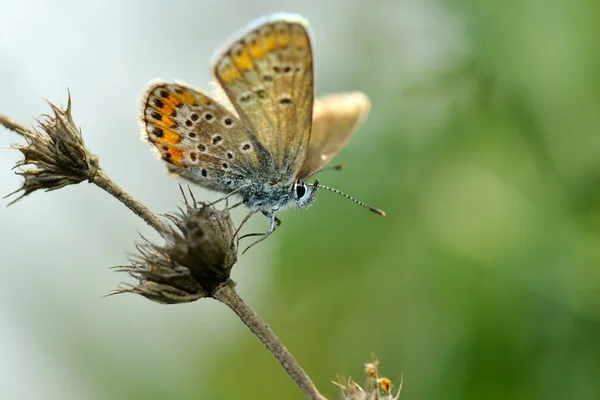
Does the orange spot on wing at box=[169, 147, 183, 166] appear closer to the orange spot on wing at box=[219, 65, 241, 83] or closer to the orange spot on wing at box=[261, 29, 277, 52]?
the orange spot on wing at box=[219, 65, 241, 83]

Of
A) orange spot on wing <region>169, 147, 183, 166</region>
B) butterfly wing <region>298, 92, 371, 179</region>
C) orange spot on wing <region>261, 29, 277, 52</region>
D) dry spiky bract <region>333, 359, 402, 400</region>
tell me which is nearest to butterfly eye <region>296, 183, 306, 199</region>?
butterfly wing <region>298, 92, 371, 179</region>

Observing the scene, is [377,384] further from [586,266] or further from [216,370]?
[216,370]

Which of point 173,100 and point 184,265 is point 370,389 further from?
point 173,100

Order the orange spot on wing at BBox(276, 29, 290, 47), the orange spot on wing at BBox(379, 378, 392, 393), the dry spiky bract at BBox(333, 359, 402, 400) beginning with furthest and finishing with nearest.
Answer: the orange spot on wing at BBox(276, 29, 290, 47) < the orange spot on wing at BBox(379, 378, 392, 393) < the dry spiky bract at BBox(333, 359, 402, 400)

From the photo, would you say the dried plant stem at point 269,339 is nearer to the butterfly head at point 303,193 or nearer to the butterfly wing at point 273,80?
the butterfly wing at point 273,80

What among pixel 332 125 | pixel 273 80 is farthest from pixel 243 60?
pixel 332 125

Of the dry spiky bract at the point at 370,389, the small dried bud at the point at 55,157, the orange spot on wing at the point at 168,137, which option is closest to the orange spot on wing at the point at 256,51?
the orange spot on wing at the point at 168,137
